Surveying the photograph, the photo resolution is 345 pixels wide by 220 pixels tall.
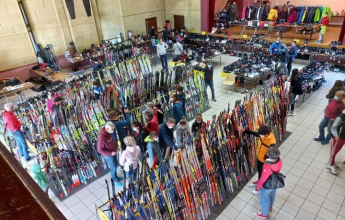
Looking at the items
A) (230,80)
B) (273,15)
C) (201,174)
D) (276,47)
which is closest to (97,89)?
(201,174)

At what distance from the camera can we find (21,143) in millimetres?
6328

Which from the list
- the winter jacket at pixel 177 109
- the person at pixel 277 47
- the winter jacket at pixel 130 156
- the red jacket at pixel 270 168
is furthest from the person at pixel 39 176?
the person at pixel 277 47

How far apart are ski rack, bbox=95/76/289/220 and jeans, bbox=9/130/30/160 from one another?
3110 millimetres

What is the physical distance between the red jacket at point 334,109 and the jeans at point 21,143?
24.7ft

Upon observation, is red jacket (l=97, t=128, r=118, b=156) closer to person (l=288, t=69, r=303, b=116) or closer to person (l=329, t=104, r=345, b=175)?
person (l=329, t=104, r=345, b=175)

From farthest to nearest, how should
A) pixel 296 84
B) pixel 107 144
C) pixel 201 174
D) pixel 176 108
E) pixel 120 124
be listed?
pixel 296 84 → pixel 176 108 → pixel 120 124 → pixel 107 144 → pixel 201 174

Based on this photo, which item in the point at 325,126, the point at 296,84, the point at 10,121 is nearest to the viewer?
the point at 10,121

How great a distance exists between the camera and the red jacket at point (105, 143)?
5031 mm

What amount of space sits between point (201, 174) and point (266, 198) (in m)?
1.18

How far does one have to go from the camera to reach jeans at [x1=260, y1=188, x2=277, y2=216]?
4166 mm

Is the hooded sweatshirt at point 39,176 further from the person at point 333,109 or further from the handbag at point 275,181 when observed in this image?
the person at point 333,109

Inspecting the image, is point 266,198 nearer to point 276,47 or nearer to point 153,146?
point 153,146

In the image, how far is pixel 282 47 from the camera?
35.8ft

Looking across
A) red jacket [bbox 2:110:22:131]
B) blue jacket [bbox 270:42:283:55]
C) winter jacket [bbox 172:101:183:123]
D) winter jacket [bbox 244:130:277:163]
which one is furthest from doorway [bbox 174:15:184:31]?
winter jacket [bbox 244:130:277:163]
